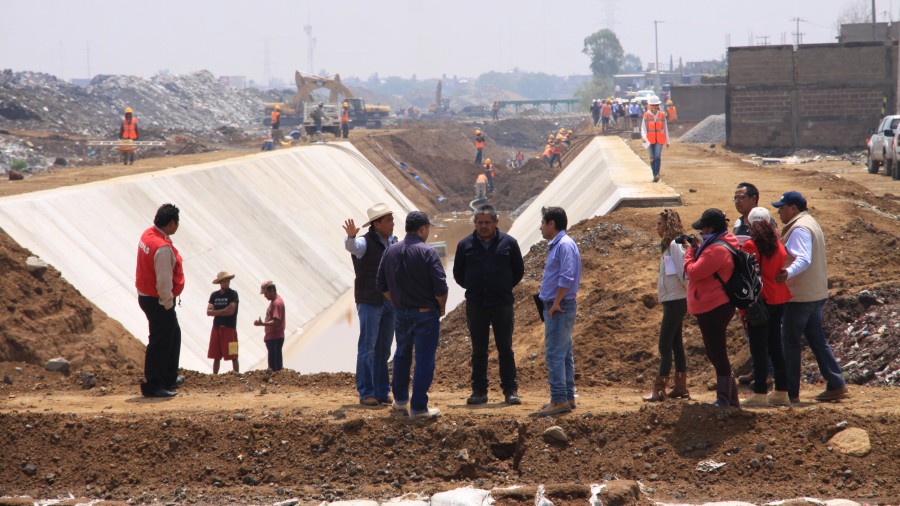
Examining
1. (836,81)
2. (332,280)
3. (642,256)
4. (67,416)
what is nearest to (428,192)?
(836,81)

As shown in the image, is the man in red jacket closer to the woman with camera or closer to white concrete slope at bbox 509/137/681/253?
the woman with camera

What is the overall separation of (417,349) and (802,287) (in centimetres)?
328

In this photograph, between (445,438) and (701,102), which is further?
(701,102)

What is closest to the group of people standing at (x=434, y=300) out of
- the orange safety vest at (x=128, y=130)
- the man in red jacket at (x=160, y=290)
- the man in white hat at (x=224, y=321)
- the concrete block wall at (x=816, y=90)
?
the man in red jacket at (x=160, y=290)

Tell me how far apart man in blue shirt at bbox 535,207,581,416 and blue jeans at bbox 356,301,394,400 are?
4.91 ft

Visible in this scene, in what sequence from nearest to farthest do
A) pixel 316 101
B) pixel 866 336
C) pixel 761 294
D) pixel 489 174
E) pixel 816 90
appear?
pixel 761 294, pixel 866 336, pixel 816 90, pixel 489 174, pixel 316 101

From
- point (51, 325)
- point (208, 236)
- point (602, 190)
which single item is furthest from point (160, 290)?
point (602, 190)

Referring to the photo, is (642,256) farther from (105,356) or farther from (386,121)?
(386,121)

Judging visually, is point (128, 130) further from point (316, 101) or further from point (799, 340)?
point (316, 101)

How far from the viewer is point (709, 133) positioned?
49.4 m

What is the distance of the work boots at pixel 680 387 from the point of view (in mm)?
9188

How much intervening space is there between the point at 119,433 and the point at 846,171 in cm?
2680

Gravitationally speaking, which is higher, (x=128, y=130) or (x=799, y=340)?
(x=128, y=130)

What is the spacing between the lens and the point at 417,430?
8.73 m
